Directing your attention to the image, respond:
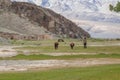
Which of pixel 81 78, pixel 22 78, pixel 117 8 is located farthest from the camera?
pixel 117 8

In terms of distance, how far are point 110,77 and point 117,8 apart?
189 feet

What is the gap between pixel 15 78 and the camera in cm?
3578

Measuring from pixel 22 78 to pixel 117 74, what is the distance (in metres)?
7.72

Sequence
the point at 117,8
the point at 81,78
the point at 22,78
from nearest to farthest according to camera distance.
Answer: the point at 81,78
the point at 22,78
the point at 117,8

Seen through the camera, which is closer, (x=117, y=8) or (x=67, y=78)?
(x=67, y=78)

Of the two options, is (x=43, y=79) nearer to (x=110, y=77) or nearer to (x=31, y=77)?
(x=31, y=77)

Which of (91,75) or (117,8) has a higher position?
(117,8)

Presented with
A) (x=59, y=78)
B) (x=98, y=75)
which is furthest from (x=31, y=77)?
(x=98, y=75)

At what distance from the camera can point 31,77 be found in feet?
119

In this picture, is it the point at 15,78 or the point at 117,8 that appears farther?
the point at 117,8

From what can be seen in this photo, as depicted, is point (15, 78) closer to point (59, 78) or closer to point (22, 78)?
point (22, 78)

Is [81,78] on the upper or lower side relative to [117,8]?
lower

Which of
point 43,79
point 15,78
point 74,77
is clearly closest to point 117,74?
point 74,77

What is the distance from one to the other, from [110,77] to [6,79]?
8315 millimetres
